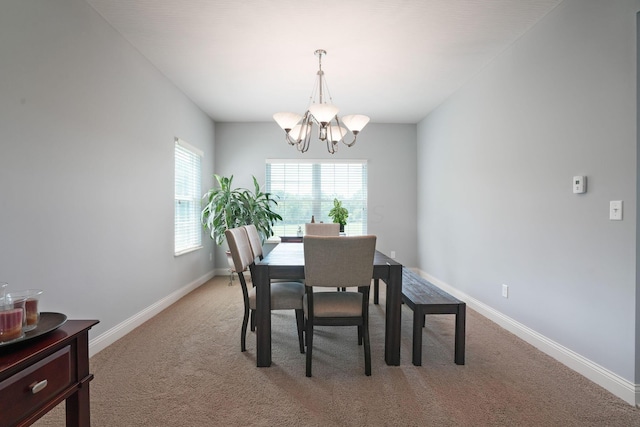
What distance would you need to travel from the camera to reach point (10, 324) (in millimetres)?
990

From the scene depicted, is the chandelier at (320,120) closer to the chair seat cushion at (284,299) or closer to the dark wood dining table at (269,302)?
the dark wood dining table at (269,302)

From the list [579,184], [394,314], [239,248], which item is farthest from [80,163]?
[579,184]

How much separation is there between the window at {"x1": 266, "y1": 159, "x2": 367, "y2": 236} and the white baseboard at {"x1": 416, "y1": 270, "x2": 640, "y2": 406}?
2.73 meters

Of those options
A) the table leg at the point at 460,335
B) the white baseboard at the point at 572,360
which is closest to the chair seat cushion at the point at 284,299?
the table leg at the point at 460,335

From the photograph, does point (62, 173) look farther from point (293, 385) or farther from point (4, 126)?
point (293, 385)

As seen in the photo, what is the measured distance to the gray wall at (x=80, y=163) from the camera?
1904 millimetres

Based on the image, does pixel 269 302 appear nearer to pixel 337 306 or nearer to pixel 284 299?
pixel 284 299

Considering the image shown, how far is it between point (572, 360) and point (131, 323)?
3.49 m

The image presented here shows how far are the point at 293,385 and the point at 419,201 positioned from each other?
413 cm

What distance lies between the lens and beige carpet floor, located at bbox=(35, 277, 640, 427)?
1778 millimetres

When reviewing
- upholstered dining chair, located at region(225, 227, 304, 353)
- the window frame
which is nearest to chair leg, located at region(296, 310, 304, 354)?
upholstered dining chair, located at region(225, 227, 304, 353)

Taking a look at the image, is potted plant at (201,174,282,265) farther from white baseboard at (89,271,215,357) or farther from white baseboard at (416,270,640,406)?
white baseboard at (416,270,640,406)

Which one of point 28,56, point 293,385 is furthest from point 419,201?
point 28,56

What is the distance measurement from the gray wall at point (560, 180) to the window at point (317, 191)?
6.69 feet
